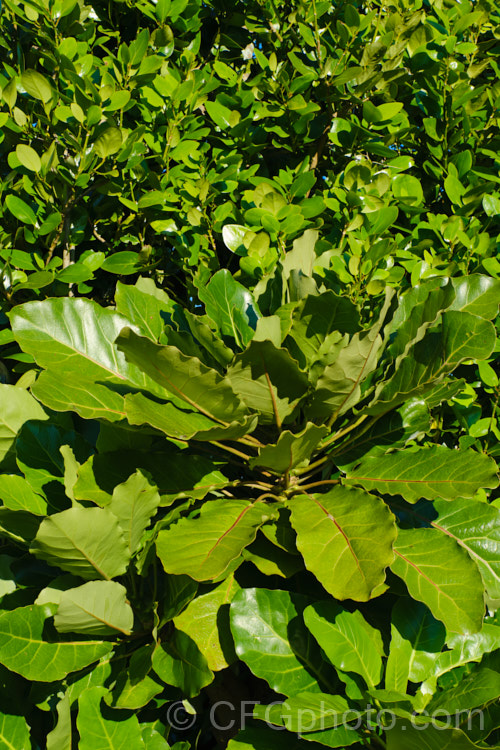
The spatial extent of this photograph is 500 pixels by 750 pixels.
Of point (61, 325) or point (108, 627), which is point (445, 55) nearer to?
point (61, 325)

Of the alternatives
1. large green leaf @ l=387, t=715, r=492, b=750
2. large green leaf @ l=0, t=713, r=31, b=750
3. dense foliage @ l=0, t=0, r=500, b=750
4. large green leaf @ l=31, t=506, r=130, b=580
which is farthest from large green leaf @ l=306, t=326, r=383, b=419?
large green leaf @ l=0, t=713, r=31, b=750

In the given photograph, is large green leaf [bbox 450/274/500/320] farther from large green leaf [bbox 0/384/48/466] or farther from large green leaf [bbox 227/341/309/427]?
large green leaf [bbox 0/384/48/466]

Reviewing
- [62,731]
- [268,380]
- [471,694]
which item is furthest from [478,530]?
[62,731]

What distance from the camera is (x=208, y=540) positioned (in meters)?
1.11

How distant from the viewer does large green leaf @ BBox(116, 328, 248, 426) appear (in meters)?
1.05

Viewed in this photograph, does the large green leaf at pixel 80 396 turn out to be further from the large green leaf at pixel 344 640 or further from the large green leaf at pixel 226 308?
the large green leaf at pixel 344 640

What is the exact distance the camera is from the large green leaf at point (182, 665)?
42.6 inches

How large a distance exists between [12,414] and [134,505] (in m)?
0.46

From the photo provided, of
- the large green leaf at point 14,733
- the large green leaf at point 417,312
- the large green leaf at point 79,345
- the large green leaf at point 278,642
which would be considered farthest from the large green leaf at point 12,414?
the large green leaf at point 417,312

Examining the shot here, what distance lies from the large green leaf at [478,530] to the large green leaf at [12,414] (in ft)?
3.09

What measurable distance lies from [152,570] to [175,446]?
0.93 feet

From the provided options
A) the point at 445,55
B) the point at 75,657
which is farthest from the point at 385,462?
the point at 445,55

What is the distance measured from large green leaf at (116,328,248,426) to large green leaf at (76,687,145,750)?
23.0 inches

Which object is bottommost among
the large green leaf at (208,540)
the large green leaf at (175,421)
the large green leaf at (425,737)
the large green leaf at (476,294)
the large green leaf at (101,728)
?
the large green leaf at (101,728)
